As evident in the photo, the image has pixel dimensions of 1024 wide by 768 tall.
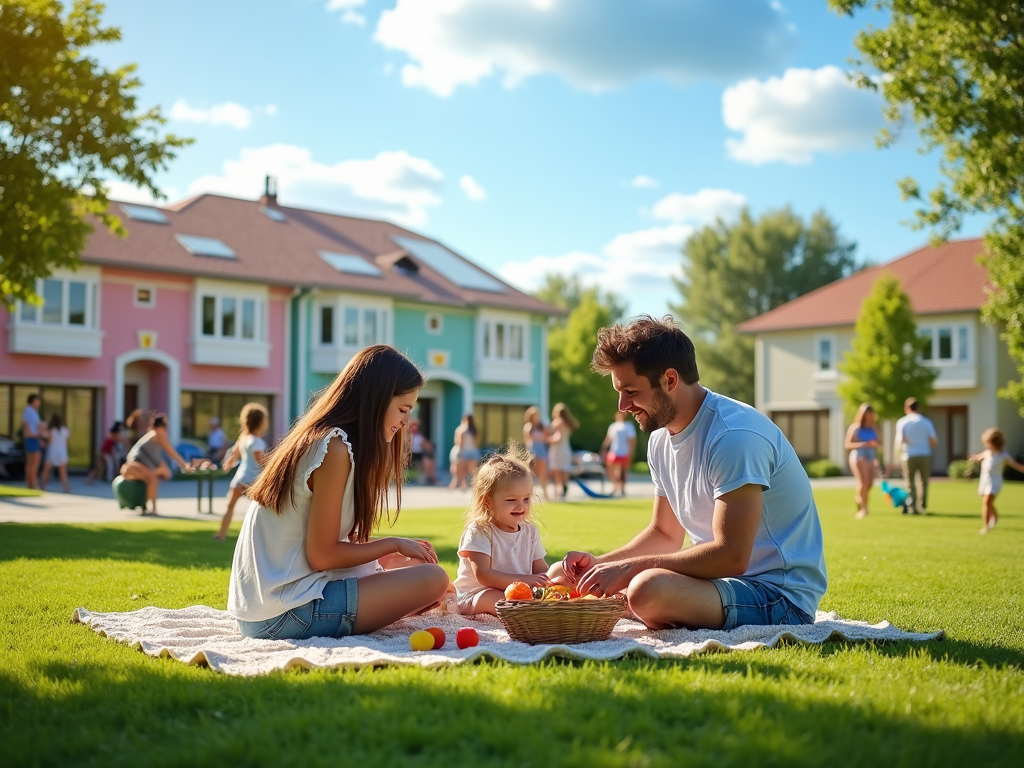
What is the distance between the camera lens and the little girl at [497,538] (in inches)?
234

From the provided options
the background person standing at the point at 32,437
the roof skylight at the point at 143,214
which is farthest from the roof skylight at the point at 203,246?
the background person standing at the point at 32,437

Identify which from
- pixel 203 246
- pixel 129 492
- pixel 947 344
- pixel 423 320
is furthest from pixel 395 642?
pixel 947 344

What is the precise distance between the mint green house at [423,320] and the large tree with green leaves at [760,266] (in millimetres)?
21347

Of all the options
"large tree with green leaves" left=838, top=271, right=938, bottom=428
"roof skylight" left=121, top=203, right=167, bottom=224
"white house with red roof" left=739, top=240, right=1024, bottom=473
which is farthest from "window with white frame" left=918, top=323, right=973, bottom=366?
"roof skylight" left=121, top=203, right=167, bottom=224

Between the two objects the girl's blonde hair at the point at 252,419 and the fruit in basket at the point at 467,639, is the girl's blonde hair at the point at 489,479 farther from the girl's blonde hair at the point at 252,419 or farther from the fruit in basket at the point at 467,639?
the girl's blonde hair at the point at 252,419

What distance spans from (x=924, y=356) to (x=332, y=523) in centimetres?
4137

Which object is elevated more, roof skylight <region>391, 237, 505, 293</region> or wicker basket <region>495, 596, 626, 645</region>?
roof skylight <region>391, 237, 505, 293</region>

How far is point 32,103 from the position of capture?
14.3m

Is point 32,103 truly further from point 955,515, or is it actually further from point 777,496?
point 955,515

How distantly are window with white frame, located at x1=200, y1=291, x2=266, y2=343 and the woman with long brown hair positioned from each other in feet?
97.7

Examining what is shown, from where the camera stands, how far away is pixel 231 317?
112 feet

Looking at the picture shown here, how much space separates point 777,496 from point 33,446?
20988 millimetres

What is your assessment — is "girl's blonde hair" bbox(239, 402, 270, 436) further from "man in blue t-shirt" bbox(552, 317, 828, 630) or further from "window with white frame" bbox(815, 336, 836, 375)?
"window with white frame" bbox(815, 336, 836, 375)

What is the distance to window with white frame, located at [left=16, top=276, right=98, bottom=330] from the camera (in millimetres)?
29656
